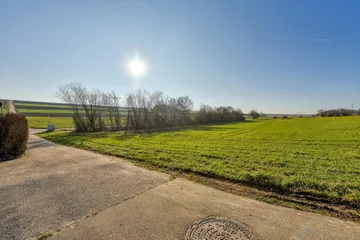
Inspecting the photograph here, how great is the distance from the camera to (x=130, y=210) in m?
3.07

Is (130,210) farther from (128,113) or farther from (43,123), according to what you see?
(43,123)

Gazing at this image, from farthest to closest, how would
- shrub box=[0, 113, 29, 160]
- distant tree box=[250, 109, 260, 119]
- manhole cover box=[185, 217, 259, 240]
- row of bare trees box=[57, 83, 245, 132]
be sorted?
1. distant tree box=[250, 109, 260, 119]
2. row of bare trees box=[57, 83, 245, 132]
3. shrub box=[0, 113, 29, 160]
4. manhole cover box=[185, 217, 259, 240]

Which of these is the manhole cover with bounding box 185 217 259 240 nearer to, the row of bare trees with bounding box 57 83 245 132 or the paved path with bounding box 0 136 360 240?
the paved path with bounding box 0 136 360 240

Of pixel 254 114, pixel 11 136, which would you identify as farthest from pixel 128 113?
pixel 254 114

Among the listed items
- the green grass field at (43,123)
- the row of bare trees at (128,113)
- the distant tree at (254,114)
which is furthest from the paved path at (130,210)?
the distant tree at (254,114)

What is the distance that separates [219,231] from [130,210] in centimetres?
168

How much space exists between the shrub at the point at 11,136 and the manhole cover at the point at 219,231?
9.26 meters

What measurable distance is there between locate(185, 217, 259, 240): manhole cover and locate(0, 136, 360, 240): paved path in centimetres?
12

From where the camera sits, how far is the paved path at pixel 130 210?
248 cm

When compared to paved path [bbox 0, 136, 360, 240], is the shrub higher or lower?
higher

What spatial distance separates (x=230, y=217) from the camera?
284 centimetres

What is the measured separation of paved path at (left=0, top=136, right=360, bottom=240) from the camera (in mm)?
2477

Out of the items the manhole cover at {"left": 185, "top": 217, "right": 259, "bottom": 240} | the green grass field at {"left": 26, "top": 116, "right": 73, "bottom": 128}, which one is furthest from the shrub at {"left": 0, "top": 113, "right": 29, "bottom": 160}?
the green grass field at {"left": 26, "top": 116, "right": 73, "bottom": 128}

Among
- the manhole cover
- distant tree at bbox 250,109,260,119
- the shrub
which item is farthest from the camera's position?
distant tree at bbox 250,109,260,119
